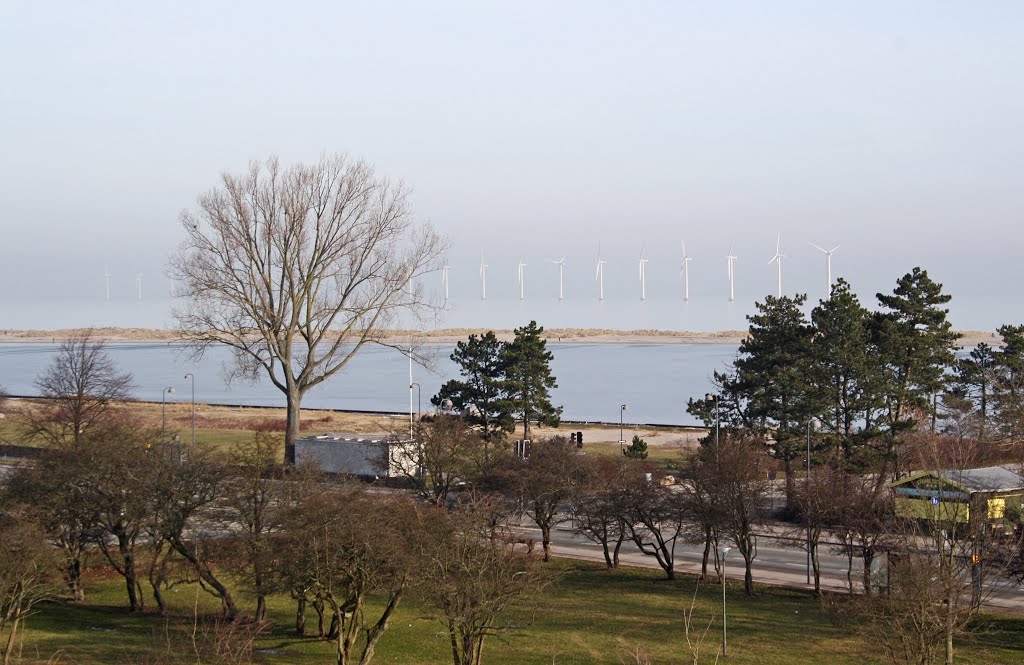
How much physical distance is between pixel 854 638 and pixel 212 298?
33972 millimetres

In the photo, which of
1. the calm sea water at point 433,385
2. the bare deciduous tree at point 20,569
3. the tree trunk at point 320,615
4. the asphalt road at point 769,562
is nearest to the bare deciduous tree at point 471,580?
the tree trunk at point 320,615

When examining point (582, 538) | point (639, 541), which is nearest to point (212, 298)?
point (582, 538)

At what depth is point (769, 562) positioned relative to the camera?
39.4 metres

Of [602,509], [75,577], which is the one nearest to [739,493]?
[602,509]

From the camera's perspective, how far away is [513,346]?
196ft

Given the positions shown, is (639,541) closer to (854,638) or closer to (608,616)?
(608,616)

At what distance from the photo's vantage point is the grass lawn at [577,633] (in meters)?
26.0

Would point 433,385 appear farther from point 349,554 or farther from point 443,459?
point 349,554

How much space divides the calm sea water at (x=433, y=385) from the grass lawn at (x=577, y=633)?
49.1m

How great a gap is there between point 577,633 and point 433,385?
361ft

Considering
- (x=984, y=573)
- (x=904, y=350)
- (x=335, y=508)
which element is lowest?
(x=984, y=573)

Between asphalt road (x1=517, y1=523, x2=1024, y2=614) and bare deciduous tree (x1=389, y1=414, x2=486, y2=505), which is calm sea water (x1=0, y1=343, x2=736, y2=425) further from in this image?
asphalt road (x1=517, y1=523, x2=1024, y2=614)

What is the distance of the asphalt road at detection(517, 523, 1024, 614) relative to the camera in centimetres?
3441

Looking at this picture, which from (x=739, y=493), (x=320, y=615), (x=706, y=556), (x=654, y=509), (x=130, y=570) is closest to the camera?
(x=320, y=615)
